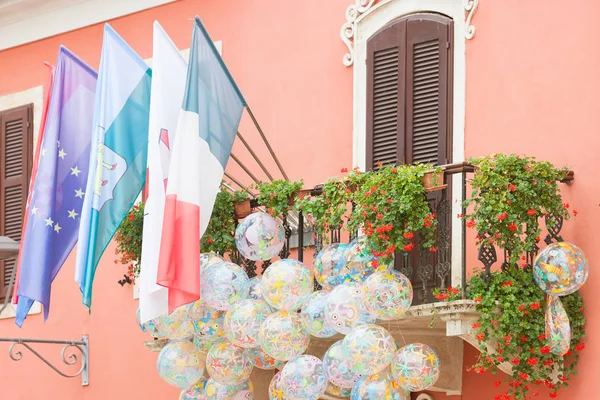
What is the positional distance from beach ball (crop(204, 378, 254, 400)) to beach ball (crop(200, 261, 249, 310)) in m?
0.55

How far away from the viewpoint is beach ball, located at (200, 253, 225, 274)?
11250 mm

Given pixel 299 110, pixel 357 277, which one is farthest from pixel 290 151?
pixel 357 277

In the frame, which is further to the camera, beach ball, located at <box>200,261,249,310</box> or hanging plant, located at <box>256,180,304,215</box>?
hanging plant, located at <box>256,180,304,215</box>

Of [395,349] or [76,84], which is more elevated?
[76,84]

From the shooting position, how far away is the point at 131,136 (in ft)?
38.6

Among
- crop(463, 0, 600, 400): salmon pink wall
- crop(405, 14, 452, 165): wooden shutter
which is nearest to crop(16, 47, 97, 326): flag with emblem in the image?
crop(405, 14, 452, 165): wooden shutter

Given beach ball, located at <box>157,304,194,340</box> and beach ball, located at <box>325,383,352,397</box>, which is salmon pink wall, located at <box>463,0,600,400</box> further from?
beach ball, located at <box>157,304,194,340</box>

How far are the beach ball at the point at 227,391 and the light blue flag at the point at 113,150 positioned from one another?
1.07 m

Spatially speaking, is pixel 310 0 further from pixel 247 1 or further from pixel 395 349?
pixel 395 349

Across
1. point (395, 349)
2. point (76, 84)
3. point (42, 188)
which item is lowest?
point (395, 349)

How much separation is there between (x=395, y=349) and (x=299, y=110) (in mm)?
2799

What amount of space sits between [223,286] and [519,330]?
207 centimetres

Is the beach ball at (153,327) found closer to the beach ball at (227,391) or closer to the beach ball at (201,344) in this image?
the beach ball at (201,344)

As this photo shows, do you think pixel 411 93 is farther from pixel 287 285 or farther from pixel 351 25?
pixel 287 285
